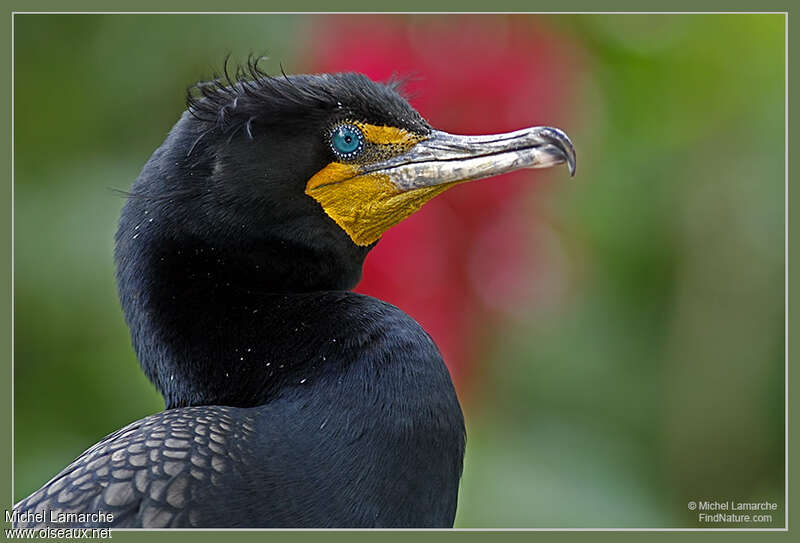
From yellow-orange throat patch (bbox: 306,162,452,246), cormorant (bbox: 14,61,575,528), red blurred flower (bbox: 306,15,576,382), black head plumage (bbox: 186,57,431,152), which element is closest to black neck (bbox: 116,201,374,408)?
cormorant (bbox: 14,61,575,528)

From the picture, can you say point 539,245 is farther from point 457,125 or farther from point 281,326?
point 281,326

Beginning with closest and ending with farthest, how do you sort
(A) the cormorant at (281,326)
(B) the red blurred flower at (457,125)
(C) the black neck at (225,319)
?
(A) the cormorant at (281,326), (C) the black neck at (225,319), (B) the red blurred flower at (457,125)

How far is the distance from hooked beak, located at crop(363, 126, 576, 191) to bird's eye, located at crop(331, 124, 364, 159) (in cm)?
5

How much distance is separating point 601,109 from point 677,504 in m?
1.21

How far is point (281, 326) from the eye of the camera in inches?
76.4

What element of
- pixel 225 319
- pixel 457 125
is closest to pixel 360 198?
pixel 225 319

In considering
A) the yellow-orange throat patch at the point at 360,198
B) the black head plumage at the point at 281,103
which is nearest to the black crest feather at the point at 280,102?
the black head plumage at the point at 281,103

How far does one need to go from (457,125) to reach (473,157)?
909 mm

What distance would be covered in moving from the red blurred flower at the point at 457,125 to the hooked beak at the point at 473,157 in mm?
704

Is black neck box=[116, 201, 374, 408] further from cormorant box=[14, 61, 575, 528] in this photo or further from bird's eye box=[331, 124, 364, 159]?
bird's eye box=[331, 124, 364, 159]

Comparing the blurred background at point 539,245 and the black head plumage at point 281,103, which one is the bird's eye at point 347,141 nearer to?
the black head plumage at point 281,103

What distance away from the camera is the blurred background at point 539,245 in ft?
9.53

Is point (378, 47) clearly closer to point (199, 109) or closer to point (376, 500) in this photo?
point (199, 109)

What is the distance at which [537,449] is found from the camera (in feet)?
10.4
